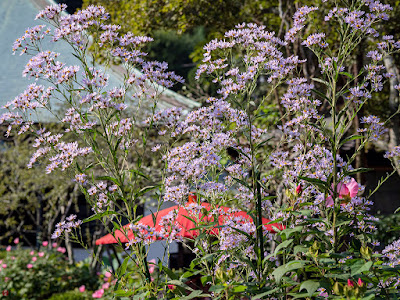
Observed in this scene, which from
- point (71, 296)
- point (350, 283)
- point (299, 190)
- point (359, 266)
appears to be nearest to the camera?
point (350, 283)

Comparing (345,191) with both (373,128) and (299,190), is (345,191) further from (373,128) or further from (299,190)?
(373,128)

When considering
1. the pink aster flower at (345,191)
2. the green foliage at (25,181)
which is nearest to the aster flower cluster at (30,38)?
the pink aster flower at (345,191)

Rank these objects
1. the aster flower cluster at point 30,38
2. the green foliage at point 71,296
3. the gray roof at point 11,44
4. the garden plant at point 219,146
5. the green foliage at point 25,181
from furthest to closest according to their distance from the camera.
A: the gray roof at point 11,44 → the green foliage at point 25,181 → the green foliage at point 71,296 → the aster flower cluster at point 30,38 → the garden plant at point 219,146

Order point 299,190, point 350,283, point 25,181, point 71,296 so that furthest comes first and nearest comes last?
point 25,181 < point 71,296 < point 299,190 < point 350,283

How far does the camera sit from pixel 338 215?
1814 mm

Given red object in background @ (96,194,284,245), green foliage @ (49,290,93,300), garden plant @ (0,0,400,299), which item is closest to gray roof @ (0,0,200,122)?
green foliage @ (49,290,93,300)

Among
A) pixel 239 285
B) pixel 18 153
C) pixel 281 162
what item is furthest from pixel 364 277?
pixel 18 153

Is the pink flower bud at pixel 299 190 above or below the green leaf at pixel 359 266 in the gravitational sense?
above

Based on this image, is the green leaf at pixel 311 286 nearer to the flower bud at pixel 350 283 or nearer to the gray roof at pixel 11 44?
the flower bud at pixel 350 283

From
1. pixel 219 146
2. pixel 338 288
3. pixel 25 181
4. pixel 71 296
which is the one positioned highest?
pixel 25 181

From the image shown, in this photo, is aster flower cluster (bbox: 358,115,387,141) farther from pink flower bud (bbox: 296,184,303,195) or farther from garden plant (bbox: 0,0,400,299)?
pink flower bud (bbox: 296,184,303,195)

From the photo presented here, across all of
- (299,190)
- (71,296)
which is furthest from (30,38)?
(71,296)

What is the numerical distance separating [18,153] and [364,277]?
280 inches

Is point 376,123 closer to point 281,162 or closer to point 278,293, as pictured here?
point 281,162
